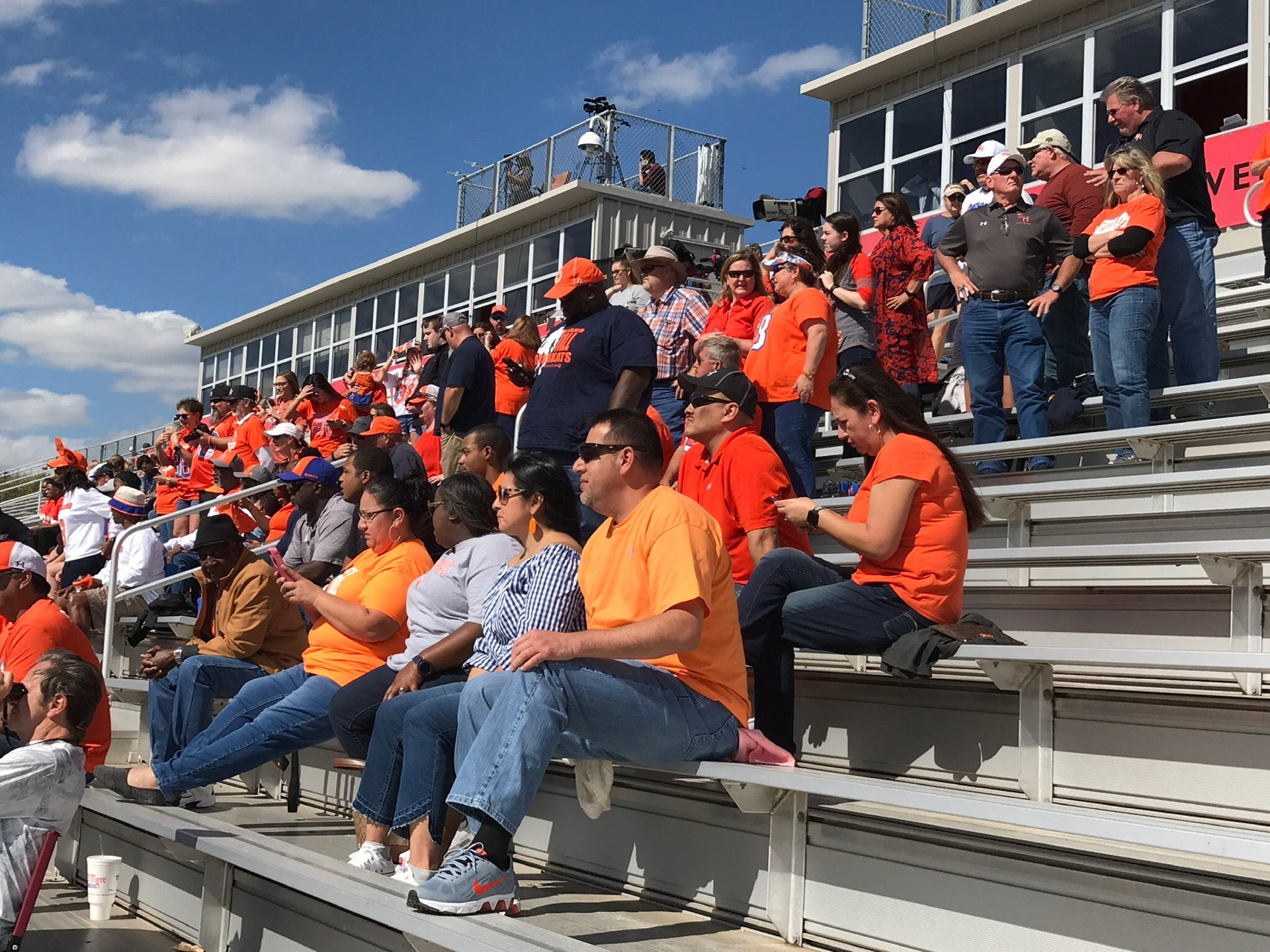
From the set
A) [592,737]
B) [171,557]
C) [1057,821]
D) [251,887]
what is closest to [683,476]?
[592,737]

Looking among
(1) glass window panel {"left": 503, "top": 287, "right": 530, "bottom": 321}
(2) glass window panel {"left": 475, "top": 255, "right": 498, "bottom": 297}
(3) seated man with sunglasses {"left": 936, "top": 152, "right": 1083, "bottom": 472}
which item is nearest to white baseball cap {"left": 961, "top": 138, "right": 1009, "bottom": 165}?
(3) seated man with sunglasses {"left": 936, "top": 152, "right": 1083, "bottom": 472}

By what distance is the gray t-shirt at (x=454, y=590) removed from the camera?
4.20 m

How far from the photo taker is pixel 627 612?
130 inches

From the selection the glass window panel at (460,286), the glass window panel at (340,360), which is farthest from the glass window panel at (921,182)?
the glass window panel at (340,360)

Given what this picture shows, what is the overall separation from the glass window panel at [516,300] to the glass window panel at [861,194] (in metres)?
6.08

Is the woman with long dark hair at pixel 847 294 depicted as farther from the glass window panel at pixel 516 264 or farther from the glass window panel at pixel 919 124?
the glass window panel at pixel 516 264

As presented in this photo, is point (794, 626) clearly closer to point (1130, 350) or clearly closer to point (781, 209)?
point (1130, 350)

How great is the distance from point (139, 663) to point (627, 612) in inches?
235

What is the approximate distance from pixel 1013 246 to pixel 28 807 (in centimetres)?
480

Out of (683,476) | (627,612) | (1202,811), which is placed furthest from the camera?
(683,476)

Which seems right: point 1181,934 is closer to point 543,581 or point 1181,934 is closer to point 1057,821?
point 1057,821

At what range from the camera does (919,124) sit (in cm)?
1448

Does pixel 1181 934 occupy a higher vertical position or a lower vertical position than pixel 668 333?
lower

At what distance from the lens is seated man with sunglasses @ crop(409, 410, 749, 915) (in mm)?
3002
